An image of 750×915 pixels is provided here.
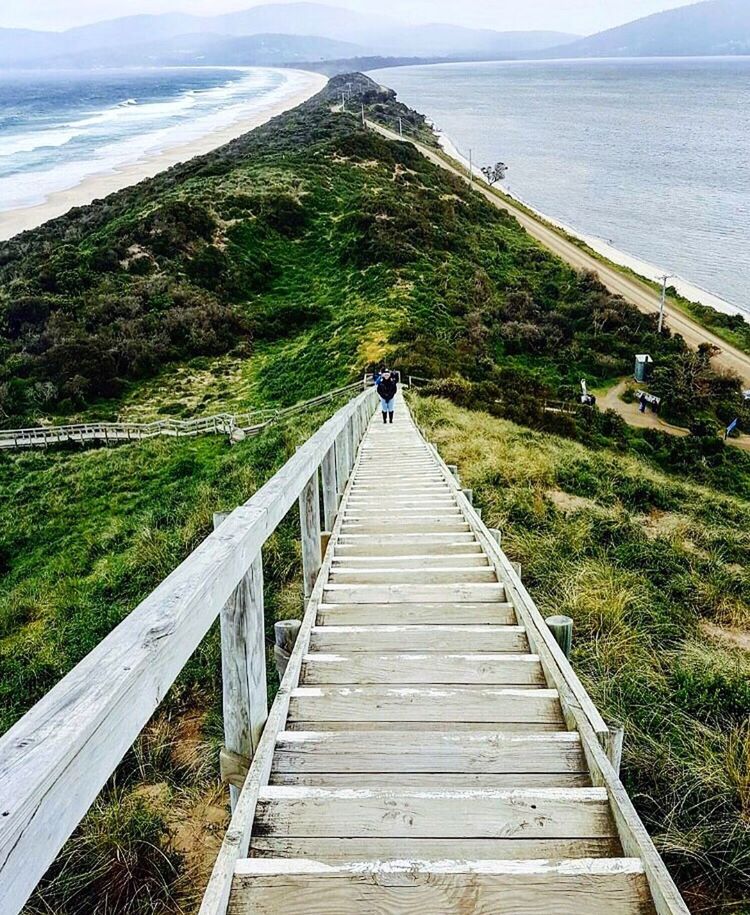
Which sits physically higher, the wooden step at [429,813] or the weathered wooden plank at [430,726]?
the wooden step at [429,813]

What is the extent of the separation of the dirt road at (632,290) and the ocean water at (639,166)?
5.62 m

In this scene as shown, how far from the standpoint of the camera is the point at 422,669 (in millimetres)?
3107

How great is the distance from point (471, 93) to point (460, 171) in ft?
447

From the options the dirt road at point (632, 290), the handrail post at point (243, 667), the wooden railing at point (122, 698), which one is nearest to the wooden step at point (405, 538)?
the wooden railing at point (122, 698)

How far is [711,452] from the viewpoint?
19.5 m

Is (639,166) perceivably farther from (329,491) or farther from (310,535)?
(310,535)

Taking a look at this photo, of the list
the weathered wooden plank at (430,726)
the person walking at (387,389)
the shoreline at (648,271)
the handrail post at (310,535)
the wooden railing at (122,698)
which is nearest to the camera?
the wooden railing at (122,698)

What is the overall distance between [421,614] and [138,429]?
17.6 meters

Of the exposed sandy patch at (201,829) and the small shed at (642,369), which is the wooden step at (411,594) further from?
the small shed at (642,369)

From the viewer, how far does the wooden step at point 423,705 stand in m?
2.78

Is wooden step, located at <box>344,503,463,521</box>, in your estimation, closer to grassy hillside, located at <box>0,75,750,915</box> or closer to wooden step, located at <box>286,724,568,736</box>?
grassy hillside, located at <box>0,75,750,915</box>

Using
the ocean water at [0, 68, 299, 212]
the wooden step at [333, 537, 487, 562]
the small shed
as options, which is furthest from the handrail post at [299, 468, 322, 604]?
the ocean water at [0, 68, 299, 212]

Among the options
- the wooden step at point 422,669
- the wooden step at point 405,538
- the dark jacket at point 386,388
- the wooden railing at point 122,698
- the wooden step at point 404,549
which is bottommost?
the dark jacket at point 386,388

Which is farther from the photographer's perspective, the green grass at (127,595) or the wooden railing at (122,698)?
the green grass at (127,595)
